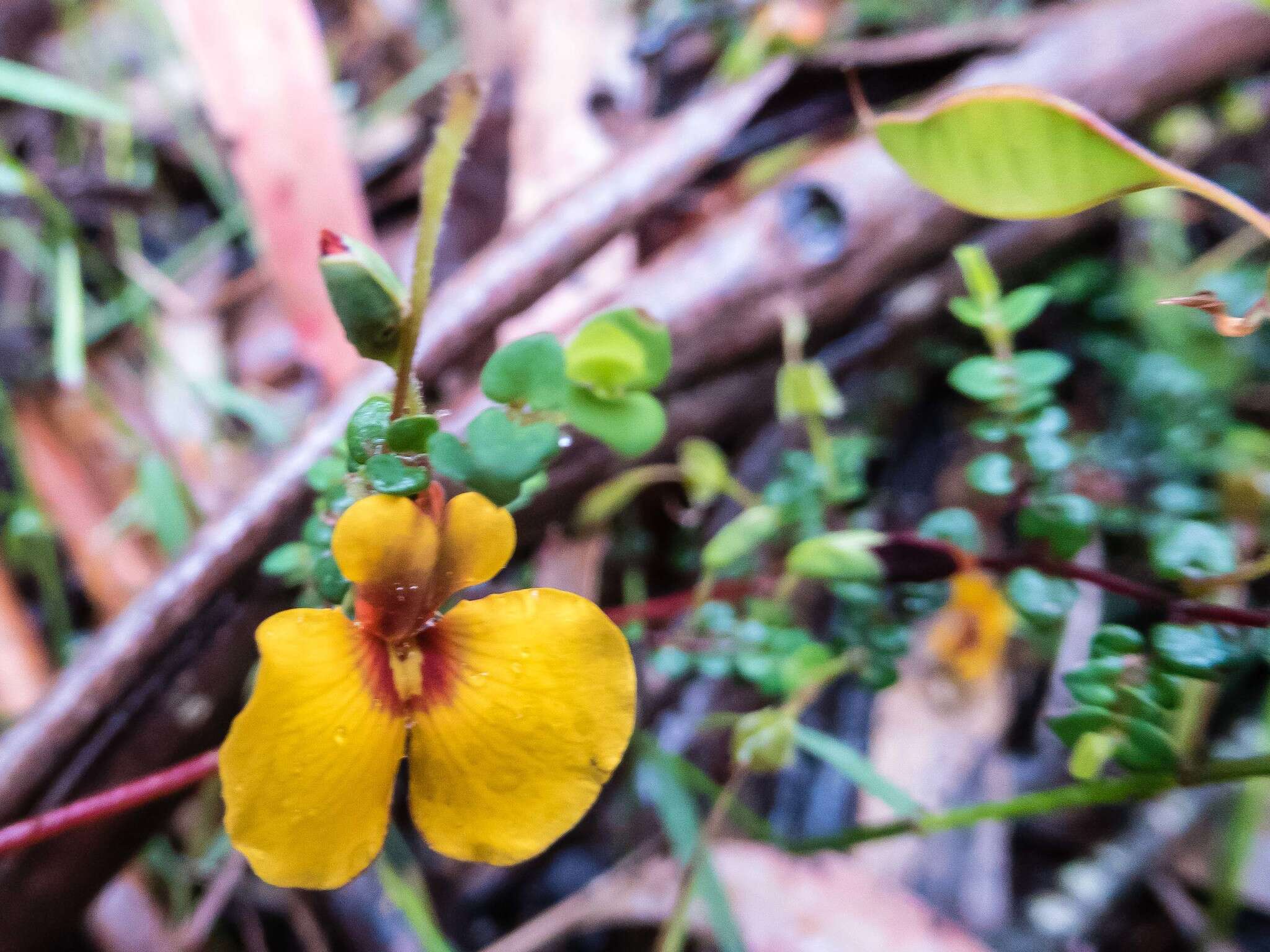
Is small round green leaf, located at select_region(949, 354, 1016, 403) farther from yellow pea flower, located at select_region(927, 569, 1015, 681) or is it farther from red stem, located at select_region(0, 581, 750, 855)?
red stem, located at select_region(0, 581, 750, 855)

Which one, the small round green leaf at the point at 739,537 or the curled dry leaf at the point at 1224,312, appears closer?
the curled dry leaf at the point at 1224,312

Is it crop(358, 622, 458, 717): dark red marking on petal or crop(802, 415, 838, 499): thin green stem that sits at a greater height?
crop(358, 622, 458, 717): dark red marking on petal

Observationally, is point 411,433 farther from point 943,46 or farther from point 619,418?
point 943,46

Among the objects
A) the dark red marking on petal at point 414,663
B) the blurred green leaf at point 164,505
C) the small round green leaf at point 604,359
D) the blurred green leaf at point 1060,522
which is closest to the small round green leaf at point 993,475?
the blurred green leaf at point 1060,522

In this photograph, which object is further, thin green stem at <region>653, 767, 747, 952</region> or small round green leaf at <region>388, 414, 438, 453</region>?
thin green stem at <region>653, 767, 747, 952</region>

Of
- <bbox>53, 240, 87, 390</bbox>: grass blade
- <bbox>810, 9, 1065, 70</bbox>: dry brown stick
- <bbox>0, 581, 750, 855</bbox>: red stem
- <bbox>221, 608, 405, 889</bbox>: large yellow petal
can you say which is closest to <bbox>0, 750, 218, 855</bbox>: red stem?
<bbox>0, 581, 750, 855</bbox>: red stem

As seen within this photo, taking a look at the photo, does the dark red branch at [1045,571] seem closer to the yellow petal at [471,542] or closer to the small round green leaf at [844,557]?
the small round green leaf at [844,557]

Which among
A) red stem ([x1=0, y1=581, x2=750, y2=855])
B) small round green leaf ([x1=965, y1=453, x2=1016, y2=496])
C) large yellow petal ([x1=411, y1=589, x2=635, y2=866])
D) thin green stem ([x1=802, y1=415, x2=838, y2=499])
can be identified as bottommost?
thin green stem ([x1=802, y1=415, x2=838, y2=499])
